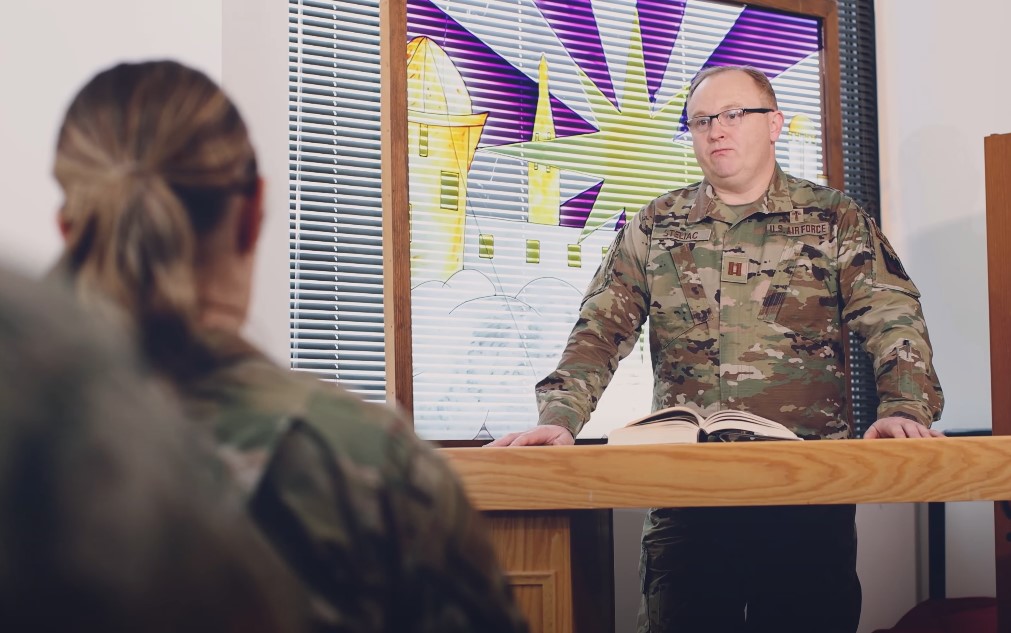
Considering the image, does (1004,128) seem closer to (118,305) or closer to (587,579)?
(587,579)

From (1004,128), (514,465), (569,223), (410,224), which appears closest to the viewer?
(514,465)

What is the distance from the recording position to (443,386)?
2.61 metres

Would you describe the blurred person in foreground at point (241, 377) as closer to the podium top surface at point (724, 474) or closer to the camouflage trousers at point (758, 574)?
the podium top surface at point (724, 474)

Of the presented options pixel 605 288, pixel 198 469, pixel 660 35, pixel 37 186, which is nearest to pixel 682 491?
pixel 605 288

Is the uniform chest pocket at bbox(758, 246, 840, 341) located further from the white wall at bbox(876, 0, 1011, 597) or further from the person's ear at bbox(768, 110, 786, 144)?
the white wall at bbox(876, 0, 1011, 597)

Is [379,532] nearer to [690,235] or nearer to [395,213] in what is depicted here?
[690,235]

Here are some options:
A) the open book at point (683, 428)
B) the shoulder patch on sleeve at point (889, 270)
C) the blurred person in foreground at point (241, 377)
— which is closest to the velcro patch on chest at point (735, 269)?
the shoulder patch on sleeve at point (889, 270)

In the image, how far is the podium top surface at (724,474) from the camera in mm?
1326

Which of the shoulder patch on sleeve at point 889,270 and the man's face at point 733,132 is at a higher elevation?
the man's face at point 733,132

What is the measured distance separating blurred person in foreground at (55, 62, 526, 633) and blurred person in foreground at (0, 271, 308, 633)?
14cm

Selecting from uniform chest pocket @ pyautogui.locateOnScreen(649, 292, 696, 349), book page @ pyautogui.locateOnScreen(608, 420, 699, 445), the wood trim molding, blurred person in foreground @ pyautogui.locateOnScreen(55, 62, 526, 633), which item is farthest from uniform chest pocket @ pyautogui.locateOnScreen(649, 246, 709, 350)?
blurred person in foreground @ pyautogui.locateOnScreen(55, 62, 526, 633)

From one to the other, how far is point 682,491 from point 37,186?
1308 millimetres

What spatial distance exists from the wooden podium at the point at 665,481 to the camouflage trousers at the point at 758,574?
661 millimetres

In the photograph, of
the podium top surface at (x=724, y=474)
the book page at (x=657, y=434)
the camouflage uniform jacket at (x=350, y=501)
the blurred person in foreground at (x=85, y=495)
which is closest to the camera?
the blurred person in foreground at (x=85, y=495)
